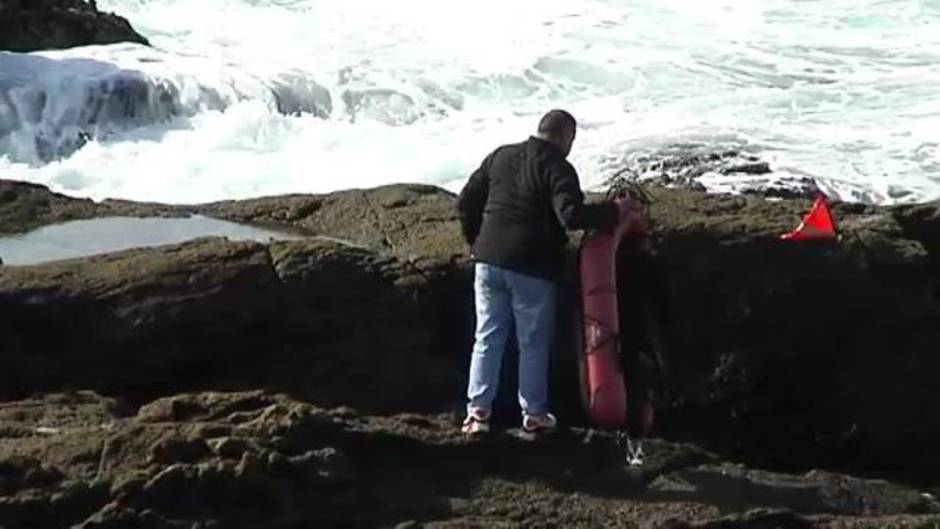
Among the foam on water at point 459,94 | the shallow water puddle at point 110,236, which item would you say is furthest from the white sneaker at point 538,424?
the foam on water at point 459,94

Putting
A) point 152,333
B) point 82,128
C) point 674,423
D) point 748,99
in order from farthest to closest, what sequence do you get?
1. point 748,99
2. point 82,128
3. point 674,423
4. point 152,333

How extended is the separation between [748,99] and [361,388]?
1414 centimetres

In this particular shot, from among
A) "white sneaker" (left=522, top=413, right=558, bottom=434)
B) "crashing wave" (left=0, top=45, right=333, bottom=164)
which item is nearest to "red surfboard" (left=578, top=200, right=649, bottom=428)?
"white sneaker" (left=522, top=413, right=558, bottom=434)

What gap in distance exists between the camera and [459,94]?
21.8m

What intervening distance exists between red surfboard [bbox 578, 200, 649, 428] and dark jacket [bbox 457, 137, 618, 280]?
107 mm

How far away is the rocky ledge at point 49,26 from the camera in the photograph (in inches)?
839

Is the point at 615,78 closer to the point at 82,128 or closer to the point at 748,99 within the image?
the point at 748,99

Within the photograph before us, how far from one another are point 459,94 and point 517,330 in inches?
566

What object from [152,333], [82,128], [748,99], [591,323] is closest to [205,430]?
[152,333]

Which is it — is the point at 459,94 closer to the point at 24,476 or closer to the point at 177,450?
the point at 177,450

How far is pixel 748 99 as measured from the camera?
2158 cm

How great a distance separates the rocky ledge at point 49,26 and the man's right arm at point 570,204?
48.5 feet

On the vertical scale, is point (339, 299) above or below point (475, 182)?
below

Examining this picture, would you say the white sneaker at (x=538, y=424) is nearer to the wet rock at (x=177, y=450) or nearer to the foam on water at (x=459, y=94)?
the wet rock at (x=177, y=450)
